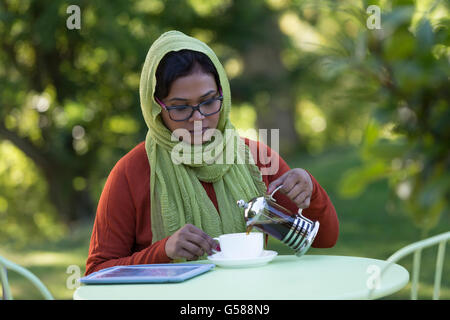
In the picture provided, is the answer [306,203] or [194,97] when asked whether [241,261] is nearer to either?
[306,203]

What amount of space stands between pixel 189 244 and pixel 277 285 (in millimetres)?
352

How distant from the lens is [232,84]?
31.3ft

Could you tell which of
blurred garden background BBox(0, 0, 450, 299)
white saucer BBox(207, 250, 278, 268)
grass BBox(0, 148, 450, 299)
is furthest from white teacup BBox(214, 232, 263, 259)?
grass BBox(0, 148, 450, 299)

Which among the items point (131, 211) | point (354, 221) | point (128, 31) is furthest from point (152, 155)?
point (128, 31)

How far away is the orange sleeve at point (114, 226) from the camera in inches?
84.0

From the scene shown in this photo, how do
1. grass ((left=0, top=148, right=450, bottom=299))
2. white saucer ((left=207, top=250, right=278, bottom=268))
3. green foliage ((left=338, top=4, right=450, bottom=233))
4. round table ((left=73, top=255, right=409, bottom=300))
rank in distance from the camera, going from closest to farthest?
round table ((left=73, top=255, right=409, bottom=300)) < white saucer ((left=207, top=250, right=278, bottom=268)) < green foliage ((left=338, top=4, right=450, bottom=233)) < grass ((left=0, top=148, right=450, bottom=299))

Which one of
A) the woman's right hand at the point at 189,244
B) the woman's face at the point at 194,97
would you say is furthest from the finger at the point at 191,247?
the woman's face at the point at 194,97

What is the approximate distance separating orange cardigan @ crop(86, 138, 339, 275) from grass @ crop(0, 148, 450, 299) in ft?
8.57

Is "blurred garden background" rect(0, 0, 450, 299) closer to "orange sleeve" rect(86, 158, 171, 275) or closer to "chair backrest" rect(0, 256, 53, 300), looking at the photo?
"orange sleeve" rect(86, 158, 171, 275)

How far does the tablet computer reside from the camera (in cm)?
170

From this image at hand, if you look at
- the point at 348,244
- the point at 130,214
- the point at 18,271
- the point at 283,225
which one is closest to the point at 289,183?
the point at 283,225

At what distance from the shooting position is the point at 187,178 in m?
2.27

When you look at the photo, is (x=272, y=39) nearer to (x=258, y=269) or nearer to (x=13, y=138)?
(x=13, y=138)
